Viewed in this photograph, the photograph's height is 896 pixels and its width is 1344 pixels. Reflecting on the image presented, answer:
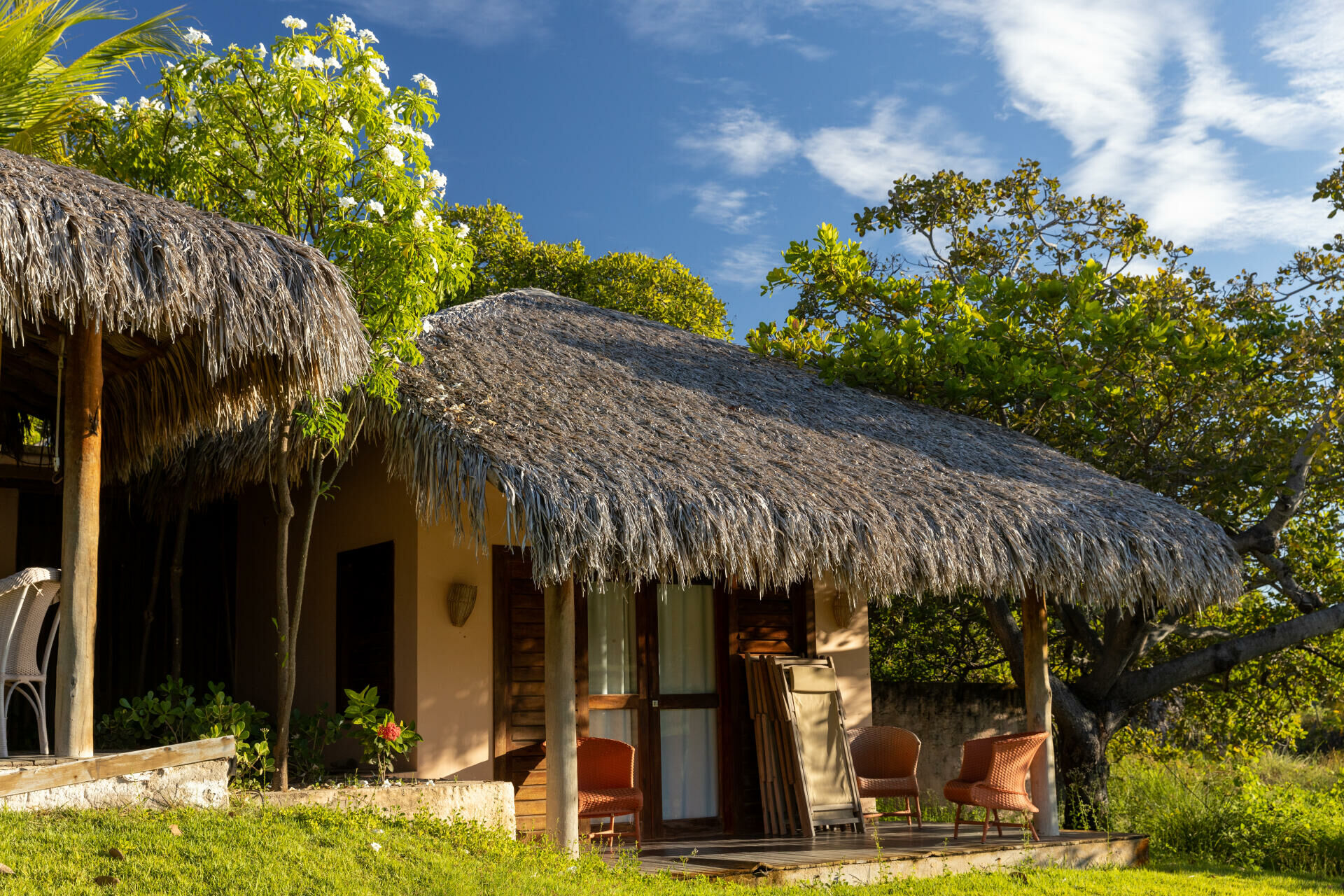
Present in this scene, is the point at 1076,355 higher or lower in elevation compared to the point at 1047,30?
lower

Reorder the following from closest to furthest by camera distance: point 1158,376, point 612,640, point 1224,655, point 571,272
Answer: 1. point 612,640
2. point 1224,655
3. point 1158,376
4. point 571,272

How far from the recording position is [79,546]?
4.68 metres

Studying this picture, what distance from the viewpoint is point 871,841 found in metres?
7.28

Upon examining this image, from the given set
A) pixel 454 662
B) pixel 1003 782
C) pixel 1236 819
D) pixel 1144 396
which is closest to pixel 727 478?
pixel 454 662

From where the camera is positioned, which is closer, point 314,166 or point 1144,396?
point 314,166

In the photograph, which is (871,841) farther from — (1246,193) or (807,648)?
(1246,193)

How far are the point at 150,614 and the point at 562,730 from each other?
12.6ft

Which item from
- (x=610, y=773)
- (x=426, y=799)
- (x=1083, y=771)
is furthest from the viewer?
(x=1083, y=771)

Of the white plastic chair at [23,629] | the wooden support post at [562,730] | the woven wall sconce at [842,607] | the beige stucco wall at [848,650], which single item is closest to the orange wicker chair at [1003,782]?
the beige stucco wall at [848,650]

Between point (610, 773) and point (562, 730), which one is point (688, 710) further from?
point (562, 730)

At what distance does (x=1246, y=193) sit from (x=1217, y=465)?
7.48ft

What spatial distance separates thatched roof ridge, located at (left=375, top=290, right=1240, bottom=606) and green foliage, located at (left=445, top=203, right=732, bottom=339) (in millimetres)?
8464

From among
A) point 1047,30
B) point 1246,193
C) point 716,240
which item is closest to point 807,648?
point 1047,30

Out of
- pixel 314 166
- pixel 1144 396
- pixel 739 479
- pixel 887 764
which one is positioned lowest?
pixel 887 764
